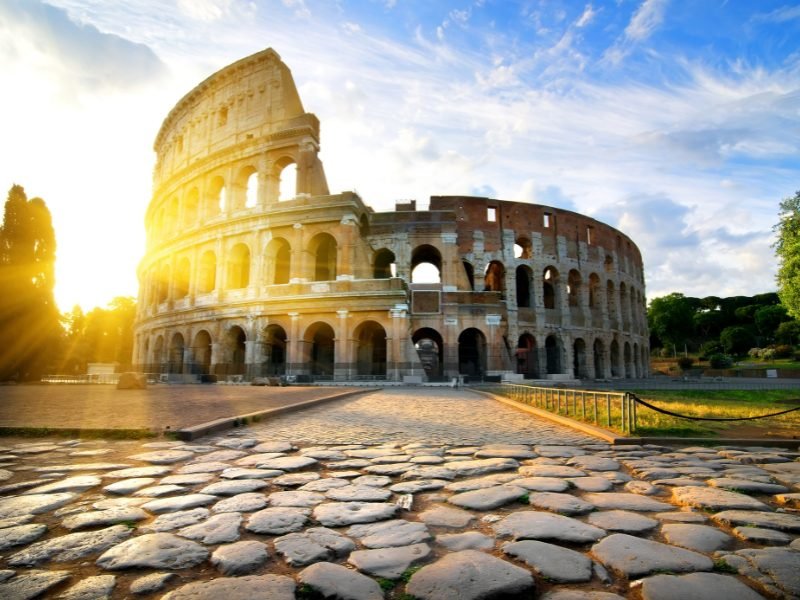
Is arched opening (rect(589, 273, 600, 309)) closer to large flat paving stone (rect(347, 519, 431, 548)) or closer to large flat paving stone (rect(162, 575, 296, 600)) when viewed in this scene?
large flat paving stone (rect(347, 519, 431, 548))

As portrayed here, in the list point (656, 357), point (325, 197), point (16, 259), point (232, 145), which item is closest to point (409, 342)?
point (325, 197)

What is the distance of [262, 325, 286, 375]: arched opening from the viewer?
74.4 ft

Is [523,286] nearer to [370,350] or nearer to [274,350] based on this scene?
[370,350]

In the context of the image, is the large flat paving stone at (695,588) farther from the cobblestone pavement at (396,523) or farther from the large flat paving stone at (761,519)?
the large flat paving stone at (761,519)

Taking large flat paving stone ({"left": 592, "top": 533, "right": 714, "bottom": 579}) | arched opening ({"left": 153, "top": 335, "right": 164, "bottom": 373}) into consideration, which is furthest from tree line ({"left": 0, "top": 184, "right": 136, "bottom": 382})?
large flat paving stone ({"left": 592, "top": 533, "right": 714, "bottom": 579})

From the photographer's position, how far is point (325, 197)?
74.9 ft

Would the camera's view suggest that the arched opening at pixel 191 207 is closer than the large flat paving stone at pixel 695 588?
No

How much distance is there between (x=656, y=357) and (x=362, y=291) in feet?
184

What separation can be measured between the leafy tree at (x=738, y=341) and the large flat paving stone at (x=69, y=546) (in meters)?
68.2

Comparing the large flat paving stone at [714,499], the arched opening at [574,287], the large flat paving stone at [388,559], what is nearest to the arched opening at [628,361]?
the arched opening at [574,287]

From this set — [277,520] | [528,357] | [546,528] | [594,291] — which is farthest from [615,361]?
[277,520]

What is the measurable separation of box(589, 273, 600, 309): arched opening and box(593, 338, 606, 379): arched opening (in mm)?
2589

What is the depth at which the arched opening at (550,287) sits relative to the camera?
2879 centimetres

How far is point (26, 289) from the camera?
22812 mm
